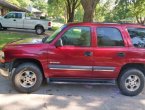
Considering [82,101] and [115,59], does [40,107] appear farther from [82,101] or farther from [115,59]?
[115,59]

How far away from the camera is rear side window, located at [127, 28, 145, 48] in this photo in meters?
6.68

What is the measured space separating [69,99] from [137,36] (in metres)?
Answer: 2.32

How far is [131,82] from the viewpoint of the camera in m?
6.74

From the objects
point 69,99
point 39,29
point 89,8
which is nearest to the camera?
point 69,99

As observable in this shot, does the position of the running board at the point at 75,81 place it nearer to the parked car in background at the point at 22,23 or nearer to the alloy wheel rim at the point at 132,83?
the alloy wheel rim at the point at 132,83

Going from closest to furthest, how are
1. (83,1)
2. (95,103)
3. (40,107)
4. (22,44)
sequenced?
(40,107)
(95,103)
(22,44)
(83,1)

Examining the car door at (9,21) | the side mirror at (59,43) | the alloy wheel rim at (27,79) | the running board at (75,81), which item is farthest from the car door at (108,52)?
the car door at (9,21)

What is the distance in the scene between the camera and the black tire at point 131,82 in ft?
21.9

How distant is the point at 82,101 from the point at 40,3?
359 feet

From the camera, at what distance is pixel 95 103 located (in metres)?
6.08

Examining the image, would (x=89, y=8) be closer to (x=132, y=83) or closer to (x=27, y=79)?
(x=132, y=83)

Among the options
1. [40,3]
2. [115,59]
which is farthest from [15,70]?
[40,3]

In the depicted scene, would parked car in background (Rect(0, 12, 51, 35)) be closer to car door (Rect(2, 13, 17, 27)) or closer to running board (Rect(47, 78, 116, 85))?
car door (Rect(2, 13, 17, 27))

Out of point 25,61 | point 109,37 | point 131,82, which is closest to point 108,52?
point 109,37
